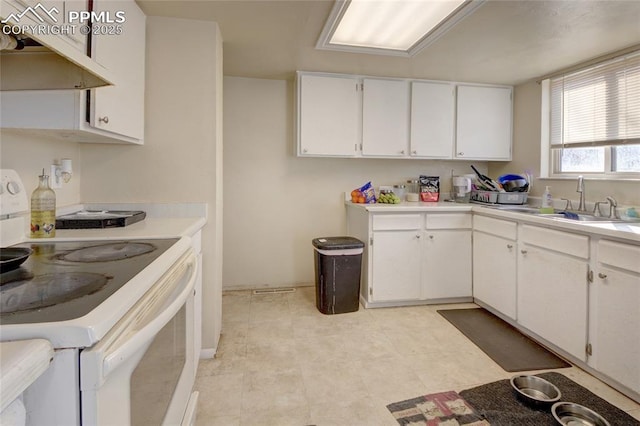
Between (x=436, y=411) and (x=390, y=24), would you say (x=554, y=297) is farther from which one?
(x=390, y=24)

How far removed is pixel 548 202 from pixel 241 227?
279 cm

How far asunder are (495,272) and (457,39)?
178cm

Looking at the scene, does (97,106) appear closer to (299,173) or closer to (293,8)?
(293,8)

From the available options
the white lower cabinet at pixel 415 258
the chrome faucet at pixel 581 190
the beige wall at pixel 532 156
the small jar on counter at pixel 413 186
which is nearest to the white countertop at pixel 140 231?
the white lower cabinet at pixel 415 258

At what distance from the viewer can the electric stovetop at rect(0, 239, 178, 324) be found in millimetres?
653

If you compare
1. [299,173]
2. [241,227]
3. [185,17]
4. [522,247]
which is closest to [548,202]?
[522,247]

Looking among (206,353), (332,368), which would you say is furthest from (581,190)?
(206,353)

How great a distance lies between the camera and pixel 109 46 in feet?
5.05

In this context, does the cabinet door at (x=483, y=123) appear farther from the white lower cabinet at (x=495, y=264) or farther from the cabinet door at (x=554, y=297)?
the cabinet door at (x=554, y=297)

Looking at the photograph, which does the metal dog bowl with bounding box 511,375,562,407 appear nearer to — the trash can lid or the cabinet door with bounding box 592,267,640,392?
the cabinet door with bounding box 592,267,640,392

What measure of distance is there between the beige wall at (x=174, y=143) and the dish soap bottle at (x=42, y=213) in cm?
61

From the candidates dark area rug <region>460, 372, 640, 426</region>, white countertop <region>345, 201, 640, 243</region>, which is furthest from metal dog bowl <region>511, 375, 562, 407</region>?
white countertop <region>345, 201, 640, 243</region>

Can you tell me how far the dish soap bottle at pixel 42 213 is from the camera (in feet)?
4.58

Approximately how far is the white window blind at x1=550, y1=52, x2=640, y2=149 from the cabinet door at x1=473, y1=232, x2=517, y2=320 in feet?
3.63
